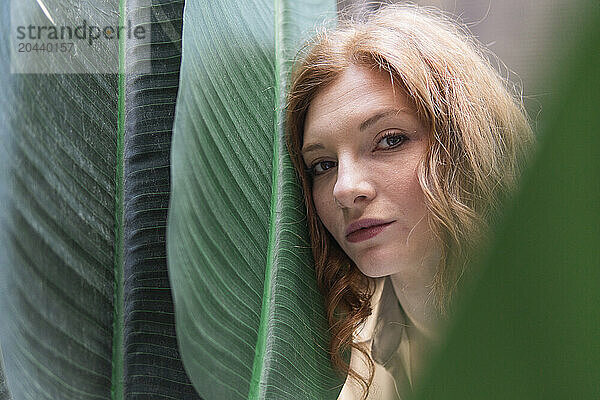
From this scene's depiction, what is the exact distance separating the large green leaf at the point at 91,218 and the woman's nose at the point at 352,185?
0.14m

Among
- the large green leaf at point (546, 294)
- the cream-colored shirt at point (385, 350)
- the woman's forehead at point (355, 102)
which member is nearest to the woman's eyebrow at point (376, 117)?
the woman's forehead at point (355, 102)

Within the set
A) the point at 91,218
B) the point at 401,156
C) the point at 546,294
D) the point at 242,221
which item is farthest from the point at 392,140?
the point at 546,294

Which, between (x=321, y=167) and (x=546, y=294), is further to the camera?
(x=321, y=167)

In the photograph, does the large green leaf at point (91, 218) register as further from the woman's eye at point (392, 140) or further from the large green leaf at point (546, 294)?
the large green leaf at point (546, 294)

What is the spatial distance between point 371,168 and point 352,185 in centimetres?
2

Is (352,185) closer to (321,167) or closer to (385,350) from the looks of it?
(321,167)

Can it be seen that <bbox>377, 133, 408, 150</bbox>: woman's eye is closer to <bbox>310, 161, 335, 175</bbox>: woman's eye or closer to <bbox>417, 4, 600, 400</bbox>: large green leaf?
<bbox>310, 161, 335, 175</bbox>: woman's eye

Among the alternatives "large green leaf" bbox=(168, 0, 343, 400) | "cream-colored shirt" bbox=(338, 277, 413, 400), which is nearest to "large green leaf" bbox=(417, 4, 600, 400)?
"large green leaf" bbox=(168, 0, 343, 400)

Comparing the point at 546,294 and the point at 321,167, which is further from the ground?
the point at 321,167

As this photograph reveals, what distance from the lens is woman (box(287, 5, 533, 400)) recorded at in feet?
1.62

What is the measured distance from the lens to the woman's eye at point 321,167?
534 millimetres

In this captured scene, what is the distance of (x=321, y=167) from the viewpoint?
539 mm

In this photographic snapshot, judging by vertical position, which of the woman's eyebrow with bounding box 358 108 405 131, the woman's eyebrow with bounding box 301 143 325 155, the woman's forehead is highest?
the woman's forehead

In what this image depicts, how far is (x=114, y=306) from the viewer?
0.51m
